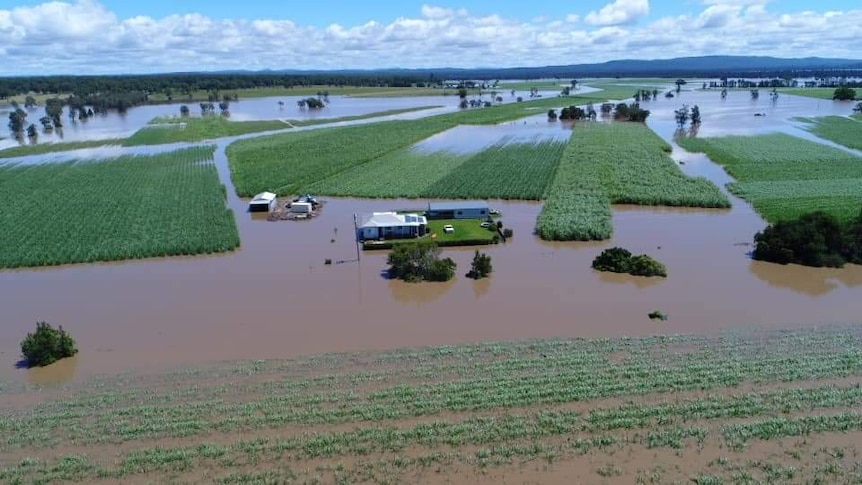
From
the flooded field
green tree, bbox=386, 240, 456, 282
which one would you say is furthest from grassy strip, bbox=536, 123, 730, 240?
the flooded field

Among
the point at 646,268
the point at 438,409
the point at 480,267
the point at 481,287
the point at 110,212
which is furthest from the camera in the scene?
the point at 110,212

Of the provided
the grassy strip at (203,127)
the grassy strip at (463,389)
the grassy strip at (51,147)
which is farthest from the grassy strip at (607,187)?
the grassy strip at (51,147)

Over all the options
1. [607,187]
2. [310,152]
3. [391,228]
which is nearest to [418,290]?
[391,228]

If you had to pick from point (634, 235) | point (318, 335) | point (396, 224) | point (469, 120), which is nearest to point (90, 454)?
point (318, 335)

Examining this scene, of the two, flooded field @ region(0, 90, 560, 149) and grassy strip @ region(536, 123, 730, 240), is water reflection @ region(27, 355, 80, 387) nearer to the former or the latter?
grassy strip @ region(536, 123, 730, 240)

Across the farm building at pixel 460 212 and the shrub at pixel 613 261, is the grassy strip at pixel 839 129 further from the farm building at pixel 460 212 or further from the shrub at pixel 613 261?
the shrub at pixel 613 261

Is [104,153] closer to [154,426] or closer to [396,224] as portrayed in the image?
[396,224]

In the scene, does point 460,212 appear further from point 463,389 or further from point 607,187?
point 463,389
